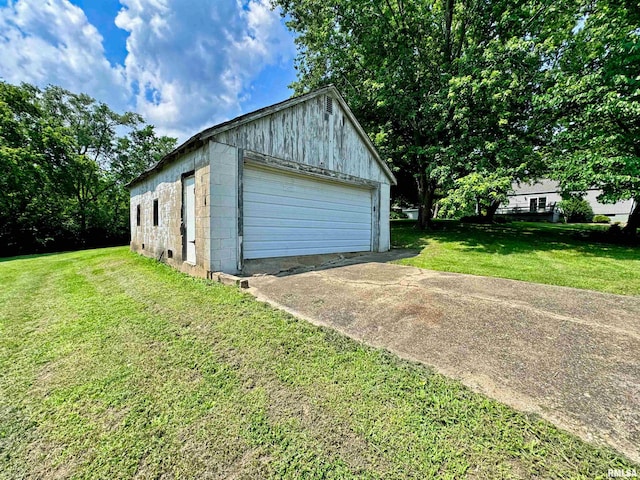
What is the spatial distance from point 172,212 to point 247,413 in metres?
6.53

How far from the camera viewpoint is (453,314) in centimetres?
338

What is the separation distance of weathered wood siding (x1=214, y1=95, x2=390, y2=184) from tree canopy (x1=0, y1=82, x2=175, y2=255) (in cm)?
1332

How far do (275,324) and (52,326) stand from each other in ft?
9.72

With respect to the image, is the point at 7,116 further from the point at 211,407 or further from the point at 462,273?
the point at 462,273

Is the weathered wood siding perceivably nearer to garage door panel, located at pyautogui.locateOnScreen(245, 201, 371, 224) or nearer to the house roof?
the house roof

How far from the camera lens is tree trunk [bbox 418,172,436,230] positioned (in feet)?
43.8

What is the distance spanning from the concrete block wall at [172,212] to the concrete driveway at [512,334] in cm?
160

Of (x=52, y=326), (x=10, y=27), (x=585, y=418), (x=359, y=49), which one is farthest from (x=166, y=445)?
(x=10, y=27)

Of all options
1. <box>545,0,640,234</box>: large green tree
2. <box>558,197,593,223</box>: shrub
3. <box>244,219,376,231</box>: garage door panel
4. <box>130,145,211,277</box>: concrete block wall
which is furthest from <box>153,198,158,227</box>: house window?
<box>558,197,593,223</box>: shrub

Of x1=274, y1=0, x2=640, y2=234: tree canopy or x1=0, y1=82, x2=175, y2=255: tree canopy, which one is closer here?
x1=274, y1=0, x2=640, y2=234: tree canopy

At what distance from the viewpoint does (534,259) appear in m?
7.78

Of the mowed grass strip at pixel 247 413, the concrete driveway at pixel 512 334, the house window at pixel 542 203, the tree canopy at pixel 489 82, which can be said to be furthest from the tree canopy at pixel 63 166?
the house window at pixel 542 203

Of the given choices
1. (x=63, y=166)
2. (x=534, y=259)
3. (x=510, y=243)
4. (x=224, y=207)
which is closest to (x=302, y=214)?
(x=224, y=207)

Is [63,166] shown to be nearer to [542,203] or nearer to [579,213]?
[579,213]
